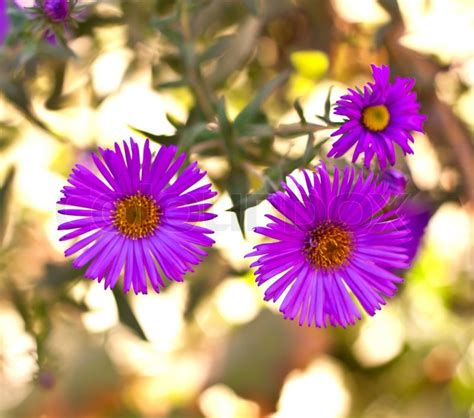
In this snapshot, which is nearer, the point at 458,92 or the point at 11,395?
the point at 458,92

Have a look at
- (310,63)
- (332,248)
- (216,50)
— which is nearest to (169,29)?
(216,50)

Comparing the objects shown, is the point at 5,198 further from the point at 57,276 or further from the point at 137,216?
the point at 137,216

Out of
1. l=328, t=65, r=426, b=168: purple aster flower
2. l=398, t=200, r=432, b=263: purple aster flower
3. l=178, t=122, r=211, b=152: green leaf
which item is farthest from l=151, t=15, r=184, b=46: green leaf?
l=398, t=200, r=432, b=263: purple aster flower

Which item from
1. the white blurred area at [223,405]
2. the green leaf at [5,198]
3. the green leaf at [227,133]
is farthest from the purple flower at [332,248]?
the white blurred area at [223,405]

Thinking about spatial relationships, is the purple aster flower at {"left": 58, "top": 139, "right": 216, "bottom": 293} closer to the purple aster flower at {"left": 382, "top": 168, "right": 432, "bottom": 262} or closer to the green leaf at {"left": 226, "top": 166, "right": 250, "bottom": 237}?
the green leaf at {"left": 226, "top": 166, "right": 250, "bottom": 237}

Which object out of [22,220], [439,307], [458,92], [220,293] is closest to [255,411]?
[220,293]

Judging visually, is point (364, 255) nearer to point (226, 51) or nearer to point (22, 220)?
point (226, 51)
